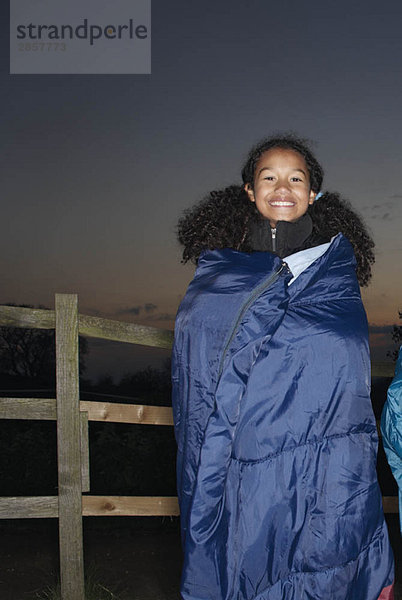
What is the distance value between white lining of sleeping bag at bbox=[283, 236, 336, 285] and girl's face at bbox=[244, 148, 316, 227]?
19cm

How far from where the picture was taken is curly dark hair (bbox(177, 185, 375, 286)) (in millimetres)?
2088

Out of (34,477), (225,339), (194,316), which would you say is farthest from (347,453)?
(34,477)

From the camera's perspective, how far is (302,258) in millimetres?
1797

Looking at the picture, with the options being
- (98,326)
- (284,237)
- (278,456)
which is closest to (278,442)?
(278,456)

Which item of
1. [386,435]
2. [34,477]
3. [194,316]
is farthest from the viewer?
[34,477]

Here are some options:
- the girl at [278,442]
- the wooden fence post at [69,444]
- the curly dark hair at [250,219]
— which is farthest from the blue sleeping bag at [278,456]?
the wooden fence post at [69,444]

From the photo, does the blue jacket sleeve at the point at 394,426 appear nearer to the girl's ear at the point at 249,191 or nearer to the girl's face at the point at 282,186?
the girl's face at the point at 282,186

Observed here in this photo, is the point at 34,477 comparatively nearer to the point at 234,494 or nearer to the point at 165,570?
the point at 165,570

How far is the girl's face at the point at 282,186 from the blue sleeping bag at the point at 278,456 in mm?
362

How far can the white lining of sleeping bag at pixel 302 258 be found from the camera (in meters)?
1.78

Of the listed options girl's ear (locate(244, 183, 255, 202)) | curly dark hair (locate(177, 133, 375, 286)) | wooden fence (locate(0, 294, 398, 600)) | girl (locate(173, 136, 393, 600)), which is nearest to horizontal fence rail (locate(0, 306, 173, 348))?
wooden fence (locate(0, 294, 398, 600))

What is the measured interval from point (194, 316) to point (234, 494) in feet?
1.60

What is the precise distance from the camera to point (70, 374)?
8.50 ft

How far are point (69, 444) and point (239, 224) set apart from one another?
123cm
